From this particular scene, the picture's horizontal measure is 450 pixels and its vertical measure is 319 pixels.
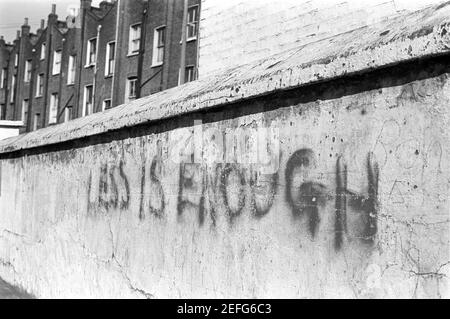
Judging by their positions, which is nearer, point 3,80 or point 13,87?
point 13,87

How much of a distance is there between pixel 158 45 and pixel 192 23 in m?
2.92

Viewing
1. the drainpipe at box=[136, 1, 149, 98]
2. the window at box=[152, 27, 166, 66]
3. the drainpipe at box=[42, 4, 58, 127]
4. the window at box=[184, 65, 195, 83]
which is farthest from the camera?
the drainpipe at box=[42, 4, 58, 127]

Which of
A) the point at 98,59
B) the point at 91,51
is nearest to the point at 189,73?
the point at 98,59

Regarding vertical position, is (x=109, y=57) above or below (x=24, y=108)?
above

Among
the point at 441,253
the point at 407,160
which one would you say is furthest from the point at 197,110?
the point at 441,253

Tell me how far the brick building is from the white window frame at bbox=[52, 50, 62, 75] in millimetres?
46

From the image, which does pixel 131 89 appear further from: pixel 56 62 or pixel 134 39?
pixel 56 62

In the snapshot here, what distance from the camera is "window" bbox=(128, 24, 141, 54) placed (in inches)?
1201

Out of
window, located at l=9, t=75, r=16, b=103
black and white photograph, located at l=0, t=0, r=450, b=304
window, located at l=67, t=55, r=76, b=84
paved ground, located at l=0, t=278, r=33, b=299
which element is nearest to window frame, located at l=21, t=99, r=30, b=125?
window, located at l=9, t=75, r=16, b=103

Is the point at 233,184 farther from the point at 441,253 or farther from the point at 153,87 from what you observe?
the point at 153,87

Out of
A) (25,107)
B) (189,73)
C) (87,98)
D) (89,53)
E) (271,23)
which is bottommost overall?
(271,23)

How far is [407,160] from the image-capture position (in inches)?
105

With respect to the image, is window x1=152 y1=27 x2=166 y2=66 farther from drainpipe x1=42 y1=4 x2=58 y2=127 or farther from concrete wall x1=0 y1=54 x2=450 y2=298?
concrete wall x1=0 y1=54 x2=450 y2=298

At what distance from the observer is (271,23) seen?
31.0 ft
